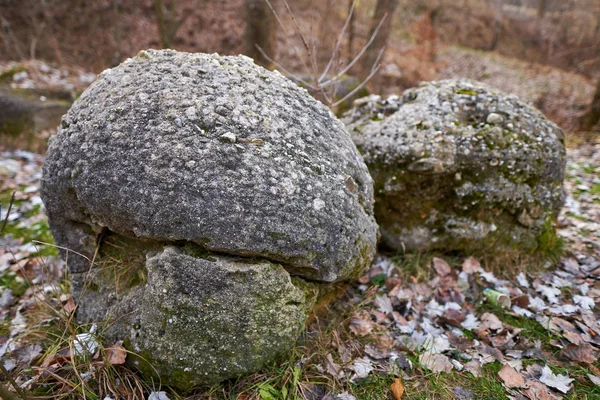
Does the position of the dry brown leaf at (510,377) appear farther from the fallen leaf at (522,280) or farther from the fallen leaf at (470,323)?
the fallen leaf at (522,280)

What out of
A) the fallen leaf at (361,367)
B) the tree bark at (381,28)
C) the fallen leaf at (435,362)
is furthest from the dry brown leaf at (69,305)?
the tree bark at (381,28)

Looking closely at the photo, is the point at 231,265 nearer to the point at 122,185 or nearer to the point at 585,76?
the point at 122,185

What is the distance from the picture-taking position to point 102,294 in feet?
7.73

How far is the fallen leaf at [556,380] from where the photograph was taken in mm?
2260

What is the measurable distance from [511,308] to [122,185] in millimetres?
3006

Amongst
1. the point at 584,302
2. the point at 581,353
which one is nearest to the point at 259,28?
the point at 584,302

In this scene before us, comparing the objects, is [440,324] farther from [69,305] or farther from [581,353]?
[69,305]

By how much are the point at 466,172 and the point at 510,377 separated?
1.63 metres

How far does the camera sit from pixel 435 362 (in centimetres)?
245

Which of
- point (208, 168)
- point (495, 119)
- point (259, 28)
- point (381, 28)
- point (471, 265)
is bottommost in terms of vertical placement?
point (471, 265)

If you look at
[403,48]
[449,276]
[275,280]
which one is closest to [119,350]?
[275,280]

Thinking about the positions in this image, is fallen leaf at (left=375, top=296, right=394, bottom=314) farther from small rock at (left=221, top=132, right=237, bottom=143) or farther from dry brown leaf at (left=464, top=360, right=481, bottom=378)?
small rock at (left=221, top=132, right=237, bottom=143)

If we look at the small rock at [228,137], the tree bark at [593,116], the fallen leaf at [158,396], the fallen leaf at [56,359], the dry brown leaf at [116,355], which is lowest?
the tree bark at [593,116]

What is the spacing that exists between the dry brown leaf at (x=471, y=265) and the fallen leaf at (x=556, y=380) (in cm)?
99
